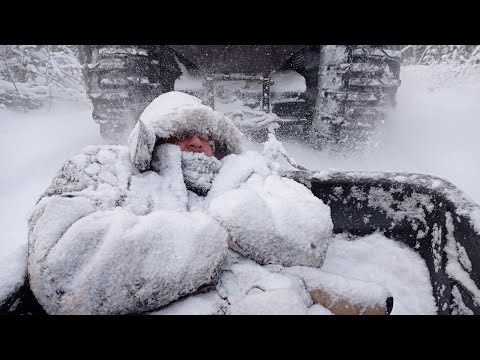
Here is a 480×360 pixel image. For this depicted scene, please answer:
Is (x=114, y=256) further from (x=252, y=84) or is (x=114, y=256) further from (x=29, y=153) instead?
(x=29, y=153)

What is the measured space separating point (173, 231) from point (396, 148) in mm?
3628

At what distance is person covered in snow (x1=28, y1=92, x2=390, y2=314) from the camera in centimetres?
90

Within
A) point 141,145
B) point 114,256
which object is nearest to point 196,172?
point 141,145

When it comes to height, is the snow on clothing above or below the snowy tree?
below

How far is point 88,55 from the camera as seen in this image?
133 inches

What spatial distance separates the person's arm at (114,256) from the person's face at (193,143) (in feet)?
1.73

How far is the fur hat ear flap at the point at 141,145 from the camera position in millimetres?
1285

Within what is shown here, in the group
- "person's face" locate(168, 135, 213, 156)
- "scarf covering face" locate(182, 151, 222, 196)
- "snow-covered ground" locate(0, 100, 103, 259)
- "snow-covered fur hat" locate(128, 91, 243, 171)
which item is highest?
"snow-covered fur hat" locate(128, 91, 243, 171)

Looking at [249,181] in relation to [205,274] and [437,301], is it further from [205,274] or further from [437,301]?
[437,301]

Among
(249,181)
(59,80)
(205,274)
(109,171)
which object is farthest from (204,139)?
(59,80)

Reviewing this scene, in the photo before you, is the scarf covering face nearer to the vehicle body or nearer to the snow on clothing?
the snow on clothing

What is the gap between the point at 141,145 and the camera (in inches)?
50.9

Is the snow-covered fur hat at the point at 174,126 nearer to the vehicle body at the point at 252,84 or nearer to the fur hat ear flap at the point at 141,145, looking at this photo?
the fur hat ear flap at the point at 141,145


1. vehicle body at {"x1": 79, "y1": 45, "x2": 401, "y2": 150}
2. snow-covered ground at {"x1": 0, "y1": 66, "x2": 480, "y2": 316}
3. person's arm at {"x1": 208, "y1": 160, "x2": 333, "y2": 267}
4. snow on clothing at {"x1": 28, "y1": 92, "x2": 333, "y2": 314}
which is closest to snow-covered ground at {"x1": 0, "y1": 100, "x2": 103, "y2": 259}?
snow-covered ground at {"x1": 0, "y1": 66, "x2": 480, "y2": 316}
